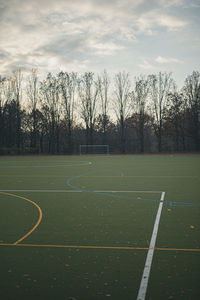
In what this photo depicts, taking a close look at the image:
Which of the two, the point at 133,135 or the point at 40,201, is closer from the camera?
the point at 40,201

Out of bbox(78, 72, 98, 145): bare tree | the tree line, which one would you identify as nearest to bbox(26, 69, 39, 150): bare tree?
the tree line

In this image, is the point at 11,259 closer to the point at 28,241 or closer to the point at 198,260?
the point at 28,241

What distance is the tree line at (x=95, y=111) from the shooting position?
175ft

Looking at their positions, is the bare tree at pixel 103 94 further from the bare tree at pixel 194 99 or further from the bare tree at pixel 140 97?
the bare tree at pixel 194 99

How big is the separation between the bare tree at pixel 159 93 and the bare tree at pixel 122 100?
185 inches

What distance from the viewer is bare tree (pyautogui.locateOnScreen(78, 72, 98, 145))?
2229 inches

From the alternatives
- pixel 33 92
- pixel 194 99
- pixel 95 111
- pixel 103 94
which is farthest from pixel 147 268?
pixel 33 92

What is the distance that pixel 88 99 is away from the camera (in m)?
56.8

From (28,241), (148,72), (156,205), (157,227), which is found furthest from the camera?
(148,72)

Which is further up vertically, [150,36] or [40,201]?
[150,36]

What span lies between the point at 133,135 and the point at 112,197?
168ft

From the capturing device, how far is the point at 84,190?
12.1 meters

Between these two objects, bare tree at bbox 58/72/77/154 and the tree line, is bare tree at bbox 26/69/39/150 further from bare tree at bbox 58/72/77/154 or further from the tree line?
bare tree at bbox 58/72/77/154

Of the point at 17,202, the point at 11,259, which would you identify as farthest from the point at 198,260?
the point at 17,202
